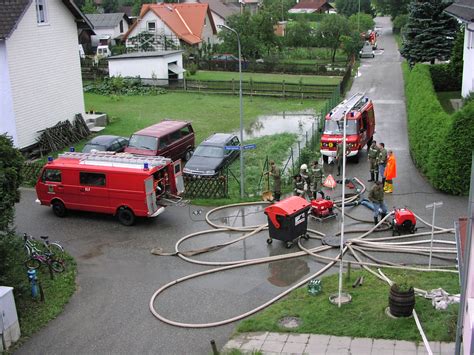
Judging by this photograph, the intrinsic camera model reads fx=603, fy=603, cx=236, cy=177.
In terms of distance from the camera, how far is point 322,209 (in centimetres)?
1964

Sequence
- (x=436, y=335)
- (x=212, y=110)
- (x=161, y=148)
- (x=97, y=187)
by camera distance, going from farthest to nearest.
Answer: (x=212, y=110) < (x=161, y=148) < (x=97, y=187) < (x=436, y=335)

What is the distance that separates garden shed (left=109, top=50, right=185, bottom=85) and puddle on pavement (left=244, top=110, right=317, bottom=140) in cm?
1418

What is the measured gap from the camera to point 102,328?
13906mm

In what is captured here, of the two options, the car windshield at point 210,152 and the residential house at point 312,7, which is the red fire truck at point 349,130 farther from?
the residential house at point 312,7

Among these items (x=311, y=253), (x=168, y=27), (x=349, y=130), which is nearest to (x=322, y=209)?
(x=311, y=253)

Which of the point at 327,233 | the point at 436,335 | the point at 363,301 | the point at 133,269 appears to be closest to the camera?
the point at 436,335

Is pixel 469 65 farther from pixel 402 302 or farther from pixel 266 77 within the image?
pixel 266 77

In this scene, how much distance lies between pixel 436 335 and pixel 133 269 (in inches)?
333

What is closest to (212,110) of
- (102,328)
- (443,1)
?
(443,1)

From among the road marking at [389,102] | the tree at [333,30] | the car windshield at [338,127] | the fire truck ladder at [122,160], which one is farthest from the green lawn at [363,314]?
the tree at [333,30]

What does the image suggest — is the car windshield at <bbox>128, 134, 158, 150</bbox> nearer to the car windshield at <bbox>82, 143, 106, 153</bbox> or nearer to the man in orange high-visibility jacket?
→ the car windshield at <bbox>82, 143, 106, 153</bbox>

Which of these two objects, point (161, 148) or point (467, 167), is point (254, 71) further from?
point (467, 167)

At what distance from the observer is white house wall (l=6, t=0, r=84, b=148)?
93.2 feet

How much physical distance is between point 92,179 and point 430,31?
32.1 metres
